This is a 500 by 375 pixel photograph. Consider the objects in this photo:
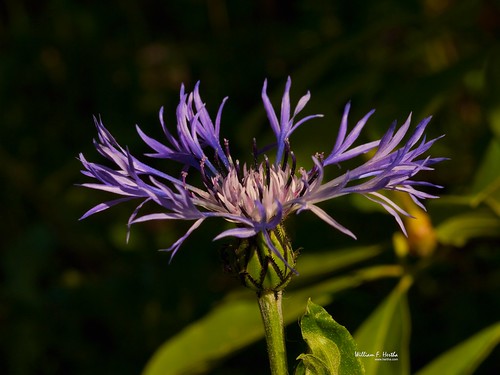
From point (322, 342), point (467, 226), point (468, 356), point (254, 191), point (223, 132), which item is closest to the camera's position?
point (322, 342)

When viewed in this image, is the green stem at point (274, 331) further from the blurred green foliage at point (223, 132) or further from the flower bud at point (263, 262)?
the blurred green foliage at point (223, 132)

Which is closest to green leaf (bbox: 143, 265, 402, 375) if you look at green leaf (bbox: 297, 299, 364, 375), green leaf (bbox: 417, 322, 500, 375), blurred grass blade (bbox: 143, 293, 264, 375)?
blurred grass blade (bbox: 143, 293, 264, 375)

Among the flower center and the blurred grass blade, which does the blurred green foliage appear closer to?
the blurred grass blade

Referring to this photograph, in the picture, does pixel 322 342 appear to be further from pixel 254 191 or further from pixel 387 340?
pixel 387 340

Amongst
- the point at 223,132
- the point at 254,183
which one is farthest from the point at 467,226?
the point at 223,132

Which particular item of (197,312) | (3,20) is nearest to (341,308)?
(197,312)

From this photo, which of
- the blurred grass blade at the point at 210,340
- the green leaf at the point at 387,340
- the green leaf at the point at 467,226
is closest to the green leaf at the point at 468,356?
the green leaf at the point at 387,340

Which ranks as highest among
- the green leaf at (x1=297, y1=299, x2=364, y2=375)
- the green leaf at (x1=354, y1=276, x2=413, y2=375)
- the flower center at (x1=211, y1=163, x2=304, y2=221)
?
the flower center at (x1=211, y1=163, x2=304, y2=221)
